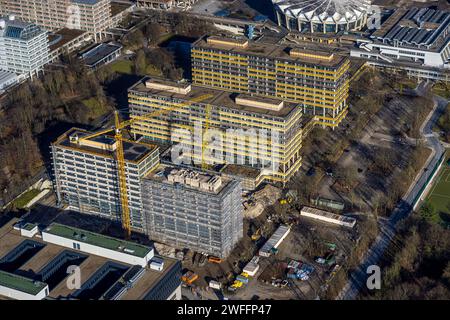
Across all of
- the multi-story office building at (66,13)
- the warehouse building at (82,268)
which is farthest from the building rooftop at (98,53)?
the warehouse building at (82,268)

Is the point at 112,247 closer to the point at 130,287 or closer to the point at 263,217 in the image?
the point at 130,287

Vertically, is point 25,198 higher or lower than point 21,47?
lower

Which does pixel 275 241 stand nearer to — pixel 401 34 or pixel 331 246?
pixel 331 246

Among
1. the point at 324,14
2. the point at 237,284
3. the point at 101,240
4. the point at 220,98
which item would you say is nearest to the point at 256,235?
the point at 237,284

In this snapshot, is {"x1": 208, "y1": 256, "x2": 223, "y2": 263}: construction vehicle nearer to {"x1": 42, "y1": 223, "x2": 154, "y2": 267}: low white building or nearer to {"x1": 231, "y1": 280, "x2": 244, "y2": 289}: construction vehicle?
{"x1": 231, "y1": 280, "x2": 244, "y2": 289}: construction vehicle

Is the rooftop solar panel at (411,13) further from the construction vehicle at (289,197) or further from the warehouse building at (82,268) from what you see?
the warehouse building at (82,268)

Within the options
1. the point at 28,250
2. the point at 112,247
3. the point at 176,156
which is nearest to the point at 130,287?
the point at 112,247
